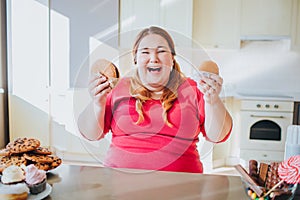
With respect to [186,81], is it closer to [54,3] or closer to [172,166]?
[172,166]

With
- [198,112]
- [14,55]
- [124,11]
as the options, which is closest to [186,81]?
[198,112]

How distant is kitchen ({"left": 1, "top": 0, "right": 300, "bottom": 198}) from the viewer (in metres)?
2.93

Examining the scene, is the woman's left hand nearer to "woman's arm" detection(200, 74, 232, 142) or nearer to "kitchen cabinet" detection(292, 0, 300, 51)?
"woman's arm" detection(200, 74, 232, 142)

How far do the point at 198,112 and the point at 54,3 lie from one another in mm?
2367

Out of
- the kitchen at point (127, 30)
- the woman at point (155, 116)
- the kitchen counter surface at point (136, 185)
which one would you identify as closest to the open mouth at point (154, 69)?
the woman at point (155, 116)

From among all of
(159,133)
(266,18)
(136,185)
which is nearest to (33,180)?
(136,185)

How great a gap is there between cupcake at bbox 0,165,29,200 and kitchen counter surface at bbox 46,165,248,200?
0.07m

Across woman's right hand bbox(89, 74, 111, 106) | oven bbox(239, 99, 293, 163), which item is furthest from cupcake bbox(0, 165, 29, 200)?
oven bbox(239, 99, 293, 163)

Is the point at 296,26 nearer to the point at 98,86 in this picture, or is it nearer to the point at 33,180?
the point at 98,86

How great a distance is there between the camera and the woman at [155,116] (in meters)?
1.10

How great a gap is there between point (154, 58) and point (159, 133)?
28 centimetres

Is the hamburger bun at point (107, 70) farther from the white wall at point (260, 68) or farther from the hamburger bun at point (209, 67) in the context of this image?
the white wall at point (260, 68)

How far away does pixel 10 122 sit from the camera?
3164mm

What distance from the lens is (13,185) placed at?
75cm
